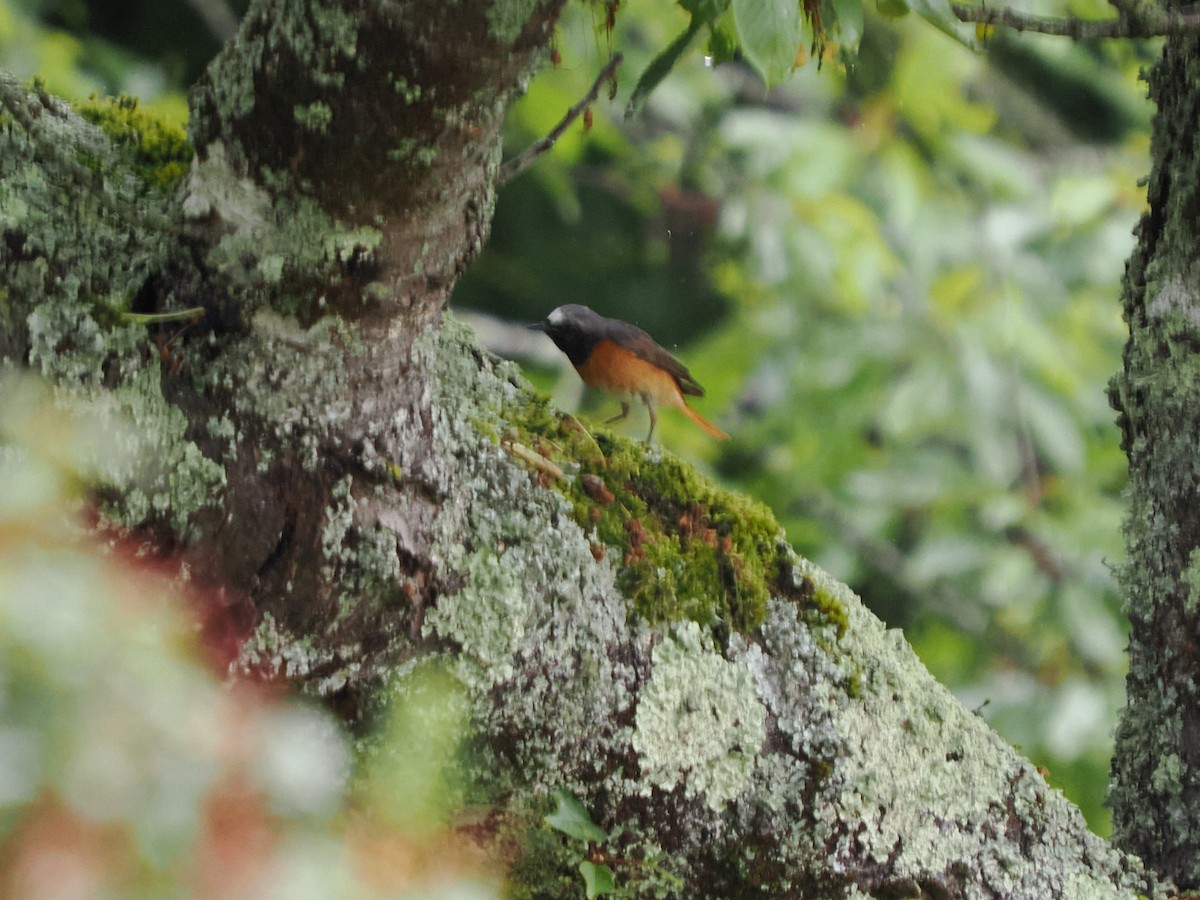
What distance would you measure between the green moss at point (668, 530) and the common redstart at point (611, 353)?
75 cm

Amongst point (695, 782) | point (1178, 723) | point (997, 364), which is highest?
point (997, 364)

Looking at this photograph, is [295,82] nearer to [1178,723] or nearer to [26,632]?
[26,632]

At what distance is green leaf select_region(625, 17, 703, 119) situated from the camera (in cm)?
115

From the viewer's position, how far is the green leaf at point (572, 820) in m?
1.13

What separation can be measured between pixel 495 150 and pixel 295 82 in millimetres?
175

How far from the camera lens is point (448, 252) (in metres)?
1.03

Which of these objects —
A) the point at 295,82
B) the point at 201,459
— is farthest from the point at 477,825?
the point at 295,82

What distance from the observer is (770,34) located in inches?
35.5

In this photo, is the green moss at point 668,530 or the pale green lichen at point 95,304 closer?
the pale green lichen at point 95,304

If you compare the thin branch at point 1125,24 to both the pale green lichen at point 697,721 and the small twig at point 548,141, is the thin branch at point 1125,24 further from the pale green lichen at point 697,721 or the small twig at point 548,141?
the pale green lichen at point 697,721

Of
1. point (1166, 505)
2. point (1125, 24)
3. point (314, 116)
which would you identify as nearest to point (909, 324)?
point (1166, 505)

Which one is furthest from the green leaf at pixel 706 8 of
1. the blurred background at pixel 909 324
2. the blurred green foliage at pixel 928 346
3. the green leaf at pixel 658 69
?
the blurred green foliage at pixel 928 346

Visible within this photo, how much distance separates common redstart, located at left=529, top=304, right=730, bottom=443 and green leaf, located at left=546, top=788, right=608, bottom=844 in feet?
3.42

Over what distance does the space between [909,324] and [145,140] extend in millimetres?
3393
